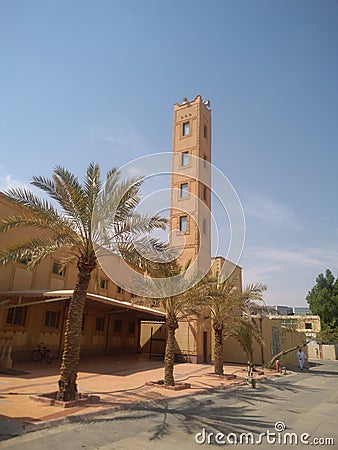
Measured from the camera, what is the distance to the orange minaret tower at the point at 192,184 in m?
29.3

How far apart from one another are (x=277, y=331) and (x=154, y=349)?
435 inches

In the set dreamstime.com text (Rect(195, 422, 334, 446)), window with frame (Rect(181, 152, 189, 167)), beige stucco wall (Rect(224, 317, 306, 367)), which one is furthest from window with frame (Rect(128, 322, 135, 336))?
dreamstime.com text (Rect(195, 422, 334, 446))

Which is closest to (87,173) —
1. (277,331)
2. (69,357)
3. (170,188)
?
(69,357)

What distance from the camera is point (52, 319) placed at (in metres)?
22.2

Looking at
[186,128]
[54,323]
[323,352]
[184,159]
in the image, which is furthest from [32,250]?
[323,352]

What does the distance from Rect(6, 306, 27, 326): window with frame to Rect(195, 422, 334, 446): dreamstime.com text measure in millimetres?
14256

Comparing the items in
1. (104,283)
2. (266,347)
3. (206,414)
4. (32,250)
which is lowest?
(206,414)

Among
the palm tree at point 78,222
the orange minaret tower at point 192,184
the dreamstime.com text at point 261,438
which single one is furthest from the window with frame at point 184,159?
the dreamstime.com text at point 261,438

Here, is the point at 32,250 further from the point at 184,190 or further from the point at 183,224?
the point at 184,190

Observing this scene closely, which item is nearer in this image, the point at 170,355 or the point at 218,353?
the point at 170,355

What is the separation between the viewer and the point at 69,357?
34.3 ft

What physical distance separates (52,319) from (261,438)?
17.1m

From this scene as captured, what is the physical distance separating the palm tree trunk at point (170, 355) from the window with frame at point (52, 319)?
9.82 meters

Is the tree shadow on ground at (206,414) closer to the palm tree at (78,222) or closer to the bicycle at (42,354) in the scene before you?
the palm tree at (78,222)
